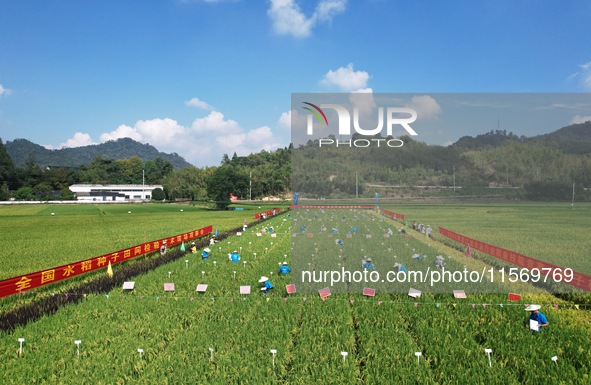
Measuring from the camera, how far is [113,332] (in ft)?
28.2

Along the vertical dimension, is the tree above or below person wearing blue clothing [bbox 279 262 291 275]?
above

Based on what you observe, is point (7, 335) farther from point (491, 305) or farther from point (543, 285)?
point (543, 285)

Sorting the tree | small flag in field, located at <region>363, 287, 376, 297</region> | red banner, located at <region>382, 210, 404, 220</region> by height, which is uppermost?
the tree

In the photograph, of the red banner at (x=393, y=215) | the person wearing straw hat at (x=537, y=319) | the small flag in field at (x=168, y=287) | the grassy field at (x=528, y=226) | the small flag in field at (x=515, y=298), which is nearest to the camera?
the person wearing straw hat at (x=537, y=319)

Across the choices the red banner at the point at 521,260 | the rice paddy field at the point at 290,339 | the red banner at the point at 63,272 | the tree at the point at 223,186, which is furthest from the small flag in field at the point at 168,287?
the tree at the point at 223,186

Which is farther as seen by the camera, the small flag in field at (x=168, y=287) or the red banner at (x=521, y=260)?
the red banner at (x=521, y=260)

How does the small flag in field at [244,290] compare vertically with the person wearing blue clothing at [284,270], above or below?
above

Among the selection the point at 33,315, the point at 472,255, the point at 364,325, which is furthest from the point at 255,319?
the point at 472,255

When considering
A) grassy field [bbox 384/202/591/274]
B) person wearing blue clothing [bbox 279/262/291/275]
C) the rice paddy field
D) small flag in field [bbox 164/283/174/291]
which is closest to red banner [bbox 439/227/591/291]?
grassy field [bbox 384/202/591/274]

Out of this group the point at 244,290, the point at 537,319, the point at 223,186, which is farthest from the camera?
the point at 223,186

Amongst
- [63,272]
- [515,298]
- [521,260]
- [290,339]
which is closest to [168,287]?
[63,272]

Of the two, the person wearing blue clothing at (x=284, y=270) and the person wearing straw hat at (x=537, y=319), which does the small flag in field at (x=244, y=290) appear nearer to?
the person wearing blue clothing at (x=284, y=270)

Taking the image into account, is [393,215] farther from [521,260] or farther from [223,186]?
[223,186]

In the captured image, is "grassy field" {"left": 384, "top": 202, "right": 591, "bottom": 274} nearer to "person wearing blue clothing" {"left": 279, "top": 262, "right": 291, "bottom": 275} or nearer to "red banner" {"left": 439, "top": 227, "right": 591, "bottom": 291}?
"red banner" {"left": 439, "top": 227, "right": 591, "bottom": 291}
